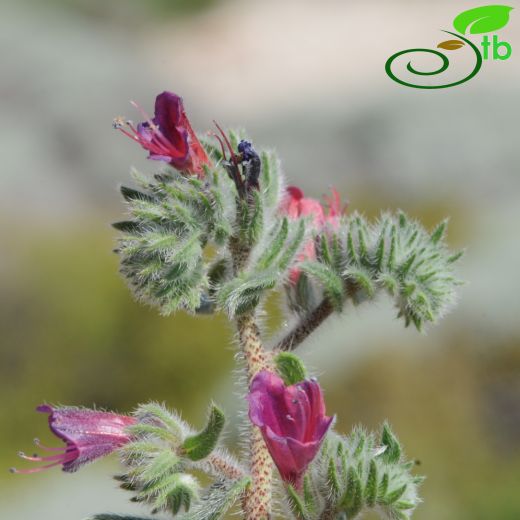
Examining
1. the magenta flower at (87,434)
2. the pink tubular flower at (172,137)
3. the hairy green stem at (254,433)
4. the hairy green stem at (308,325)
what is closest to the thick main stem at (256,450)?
the hairy green stem at (254,433)

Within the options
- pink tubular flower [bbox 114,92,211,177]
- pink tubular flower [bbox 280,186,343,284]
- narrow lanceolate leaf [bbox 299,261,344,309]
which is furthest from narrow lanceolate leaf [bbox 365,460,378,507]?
pink tubular flower [bbox 114,92,211,177]

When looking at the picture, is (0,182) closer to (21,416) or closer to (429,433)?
(21,416)

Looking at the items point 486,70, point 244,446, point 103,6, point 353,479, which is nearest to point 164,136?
point 244,446

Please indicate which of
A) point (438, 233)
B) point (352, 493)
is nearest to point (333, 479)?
point (352, 493)

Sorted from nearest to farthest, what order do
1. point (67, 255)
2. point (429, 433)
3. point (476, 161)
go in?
point (429, 433)
point (67, 255)
point (476, 161)

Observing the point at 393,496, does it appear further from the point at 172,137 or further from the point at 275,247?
the point at 172,137

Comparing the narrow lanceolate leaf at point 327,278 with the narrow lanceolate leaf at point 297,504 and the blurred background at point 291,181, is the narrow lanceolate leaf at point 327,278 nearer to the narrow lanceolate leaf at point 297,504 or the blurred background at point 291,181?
the blurred background at point 291,181

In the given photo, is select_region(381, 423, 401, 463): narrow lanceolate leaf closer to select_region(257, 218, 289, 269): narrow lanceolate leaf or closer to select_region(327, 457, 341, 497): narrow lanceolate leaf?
select_region(327, 457, 341, 497): narrow lanceolate leaf

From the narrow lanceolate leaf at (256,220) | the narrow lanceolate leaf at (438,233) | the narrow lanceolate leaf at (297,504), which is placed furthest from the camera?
the narrow lanceolate leaf at (438,233)
